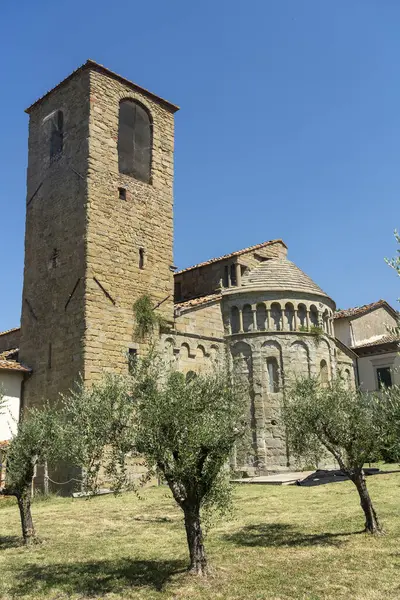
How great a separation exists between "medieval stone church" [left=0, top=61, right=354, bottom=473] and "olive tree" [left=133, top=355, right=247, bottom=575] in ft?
33.7

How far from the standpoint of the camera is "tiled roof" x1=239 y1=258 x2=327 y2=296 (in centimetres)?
2426

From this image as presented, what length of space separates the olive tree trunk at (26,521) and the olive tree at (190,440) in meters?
4.33

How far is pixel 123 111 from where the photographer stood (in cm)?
2316

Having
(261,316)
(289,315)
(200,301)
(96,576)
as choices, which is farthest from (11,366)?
(96,576)

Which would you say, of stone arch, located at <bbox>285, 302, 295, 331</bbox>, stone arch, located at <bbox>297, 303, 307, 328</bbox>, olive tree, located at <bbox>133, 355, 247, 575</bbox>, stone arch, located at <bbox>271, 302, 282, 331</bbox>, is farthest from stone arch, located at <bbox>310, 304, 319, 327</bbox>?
olive tree, located at <bbox>133, 355, 247, 575</bbox>

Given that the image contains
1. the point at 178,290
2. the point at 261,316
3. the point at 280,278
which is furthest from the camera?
the point at 178,290

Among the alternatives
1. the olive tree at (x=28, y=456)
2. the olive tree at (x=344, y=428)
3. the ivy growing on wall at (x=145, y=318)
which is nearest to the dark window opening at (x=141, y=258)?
the ivy growing on wall at (x=145, y=318)

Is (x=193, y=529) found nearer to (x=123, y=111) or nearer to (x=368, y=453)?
(x=368, y=453)

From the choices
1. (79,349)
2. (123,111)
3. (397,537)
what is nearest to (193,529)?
(397,537)

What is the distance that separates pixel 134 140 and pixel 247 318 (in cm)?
926

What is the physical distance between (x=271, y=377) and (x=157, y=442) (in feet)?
50.5

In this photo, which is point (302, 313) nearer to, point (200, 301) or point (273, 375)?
point (273, 375)

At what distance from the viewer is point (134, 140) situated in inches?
922

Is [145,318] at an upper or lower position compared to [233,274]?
lower
